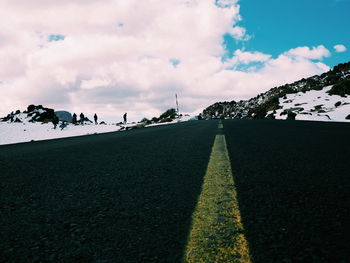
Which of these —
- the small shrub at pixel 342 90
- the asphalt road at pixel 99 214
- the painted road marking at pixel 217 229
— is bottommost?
the painted road marking at pixel 217 229

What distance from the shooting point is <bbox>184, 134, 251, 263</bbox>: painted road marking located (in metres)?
0.98

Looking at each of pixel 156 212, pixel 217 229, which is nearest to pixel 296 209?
pixel 217 229

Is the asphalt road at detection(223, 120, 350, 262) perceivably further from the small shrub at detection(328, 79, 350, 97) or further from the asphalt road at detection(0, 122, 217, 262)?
the small shrub at detection(328, 79, 350, 97)

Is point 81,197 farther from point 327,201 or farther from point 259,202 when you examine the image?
point 327,201

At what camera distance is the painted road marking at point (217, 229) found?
98cm

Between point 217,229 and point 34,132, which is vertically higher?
point 34,132

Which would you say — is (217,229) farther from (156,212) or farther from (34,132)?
(34,132)

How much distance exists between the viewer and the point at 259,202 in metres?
1.53

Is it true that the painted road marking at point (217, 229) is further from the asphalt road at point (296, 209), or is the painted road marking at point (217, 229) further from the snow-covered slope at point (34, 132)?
the snow-covered slope at point (34, 132)

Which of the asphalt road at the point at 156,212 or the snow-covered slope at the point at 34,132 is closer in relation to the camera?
the asphalt road at the point at 156,212

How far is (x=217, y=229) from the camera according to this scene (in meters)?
1.21

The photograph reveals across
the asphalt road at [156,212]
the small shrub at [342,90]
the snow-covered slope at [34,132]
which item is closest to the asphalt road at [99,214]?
the asphalt road at [156,212]

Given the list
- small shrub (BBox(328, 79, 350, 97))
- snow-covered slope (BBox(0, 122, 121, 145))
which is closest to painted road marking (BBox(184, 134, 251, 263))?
snow-covered slope (BBox(0, 122, 121, 145))

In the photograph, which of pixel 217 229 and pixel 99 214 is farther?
pixel 99 214
